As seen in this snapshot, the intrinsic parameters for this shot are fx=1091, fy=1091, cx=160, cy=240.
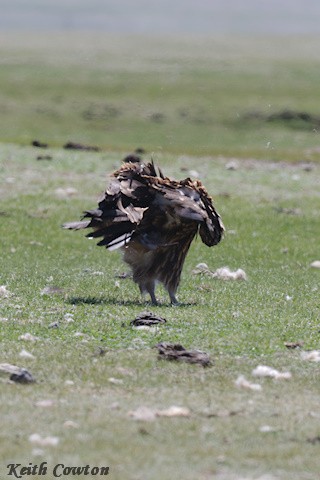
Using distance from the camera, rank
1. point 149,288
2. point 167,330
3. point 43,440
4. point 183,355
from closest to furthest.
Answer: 1. point 43,440
2. point 183,355
3. point 167,330
4. point 149,288

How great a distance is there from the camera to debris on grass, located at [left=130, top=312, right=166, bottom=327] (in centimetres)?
1198

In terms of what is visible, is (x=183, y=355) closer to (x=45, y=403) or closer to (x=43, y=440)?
(x=45, y=403)

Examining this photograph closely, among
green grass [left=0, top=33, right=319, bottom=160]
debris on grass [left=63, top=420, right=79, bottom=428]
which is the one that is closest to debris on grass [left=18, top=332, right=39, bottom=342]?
debris on grass [left=63, top=420, right=79, bottom=428]

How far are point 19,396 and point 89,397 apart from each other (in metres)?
0.58

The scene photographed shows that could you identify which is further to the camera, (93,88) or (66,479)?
(93,88)

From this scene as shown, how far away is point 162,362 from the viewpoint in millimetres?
10305

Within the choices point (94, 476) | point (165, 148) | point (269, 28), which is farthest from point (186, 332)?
point (269, 28)

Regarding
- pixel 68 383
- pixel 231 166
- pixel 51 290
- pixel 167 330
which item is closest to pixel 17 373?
pixel 68 383

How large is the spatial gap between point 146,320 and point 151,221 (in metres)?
2.26

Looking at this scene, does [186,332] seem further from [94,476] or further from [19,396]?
[94,476]

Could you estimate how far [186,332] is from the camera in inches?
462

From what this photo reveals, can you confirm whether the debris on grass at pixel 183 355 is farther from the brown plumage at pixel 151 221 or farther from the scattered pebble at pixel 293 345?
the brown plumage at pixel 151 221

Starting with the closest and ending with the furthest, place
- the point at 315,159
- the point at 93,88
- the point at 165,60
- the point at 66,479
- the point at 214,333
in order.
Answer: the point at 66,479 < the point at 214,333 < the point at 315,159 < the point at 93,88 < the point at 165,60

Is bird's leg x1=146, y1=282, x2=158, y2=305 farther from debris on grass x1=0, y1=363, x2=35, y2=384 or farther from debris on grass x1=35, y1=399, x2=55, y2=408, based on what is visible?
debris on grass x1=35, y1=399, x2=55, y2=408
